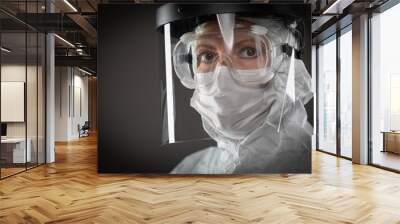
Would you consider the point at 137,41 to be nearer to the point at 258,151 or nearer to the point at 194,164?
the point at 194,164

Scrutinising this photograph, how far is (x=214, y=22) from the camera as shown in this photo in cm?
650

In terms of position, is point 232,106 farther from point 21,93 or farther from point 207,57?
point 21,93

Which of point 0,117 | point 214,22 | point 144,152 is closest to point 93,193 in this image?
point 144,152

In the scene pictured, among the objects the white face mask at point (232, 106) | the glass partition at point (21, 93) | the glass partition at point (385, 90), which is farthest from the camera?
the glass partition at point (385, 90)

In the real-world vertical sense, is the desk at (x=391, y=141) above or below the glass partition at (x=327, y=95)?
below

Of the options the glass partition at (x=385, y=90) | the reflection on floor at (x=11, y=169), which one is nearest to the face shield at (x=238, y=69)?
the glass partition at (x=385, y=90)

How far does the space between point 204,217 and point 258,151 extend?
8.87 ft

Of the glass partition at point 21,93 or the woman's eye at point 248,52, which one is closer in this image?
the woman's eye at point 248,52

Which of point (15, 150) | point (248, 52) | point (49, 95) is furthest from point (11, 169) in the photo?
point (248, 52)

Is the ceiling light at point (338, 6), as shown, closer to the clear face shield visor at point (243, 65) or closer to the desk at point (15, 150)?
the clear face shield visor at point (243, 65)

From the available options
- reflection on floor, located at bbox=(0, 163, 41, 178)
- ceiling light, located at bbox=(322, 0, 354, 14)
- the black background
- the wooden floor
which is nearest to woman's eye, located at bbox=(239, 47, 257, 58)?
the black background

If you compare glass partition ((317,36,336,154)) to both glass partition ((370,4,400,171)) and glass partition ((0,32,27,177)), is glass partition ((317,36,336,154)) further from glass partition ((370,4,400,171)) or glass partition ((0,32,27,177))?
glass partition ((0,32,27,177))

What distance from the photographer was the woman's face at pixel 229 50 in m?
6.43

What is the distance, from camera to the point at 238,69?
643 cm
